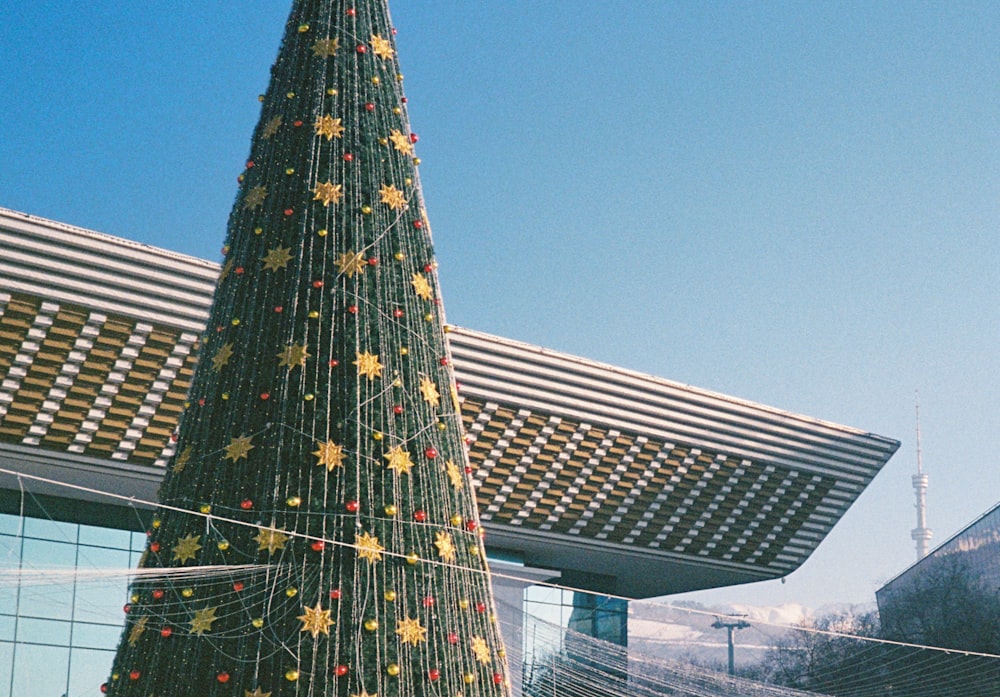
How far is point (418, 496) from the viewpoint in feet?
15.0

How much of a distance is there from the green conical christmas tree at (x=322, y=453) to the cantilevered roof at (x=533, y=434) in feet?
33.5

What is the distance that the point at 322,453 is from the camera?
446 centimetres

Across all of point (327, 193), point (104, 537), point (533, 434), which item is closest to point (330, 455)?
point (327, 193)

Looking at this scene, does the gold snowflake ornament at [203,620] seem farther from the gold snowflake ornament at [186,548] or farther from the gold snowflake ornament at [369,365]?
the gold snowflake ornament at [369,365]

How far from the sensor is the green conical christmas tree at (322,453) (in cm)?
423

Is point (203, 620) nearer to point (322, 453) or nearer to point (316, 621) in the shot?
point (316, 621)

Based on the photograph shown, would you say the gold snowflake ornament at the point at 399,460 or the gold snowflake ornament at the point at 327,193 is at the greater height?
the gold snowflake ornament at the point at 327,193

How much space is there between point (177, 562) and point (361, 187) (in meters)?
1.64

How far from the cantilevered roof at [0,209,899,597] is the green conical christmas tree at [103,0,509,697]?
10209 mm

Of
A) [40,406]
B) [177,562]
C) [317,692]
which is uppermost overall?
[40,406]

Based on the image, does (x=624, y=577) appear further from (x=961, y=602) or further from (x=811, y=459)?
(x=961, y=602)

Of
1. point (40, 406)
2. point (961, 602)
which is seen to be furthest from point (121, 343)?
point (961, 602)

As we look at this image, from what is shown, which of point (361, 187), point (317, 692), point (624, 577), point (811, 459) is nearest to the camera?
point (317, 692)

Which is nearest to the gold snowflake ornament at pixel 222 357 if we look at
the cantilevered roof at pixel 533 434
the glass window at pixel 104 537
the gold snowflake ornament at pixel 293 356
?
the gold snowflake ornament at pixel 293 356
